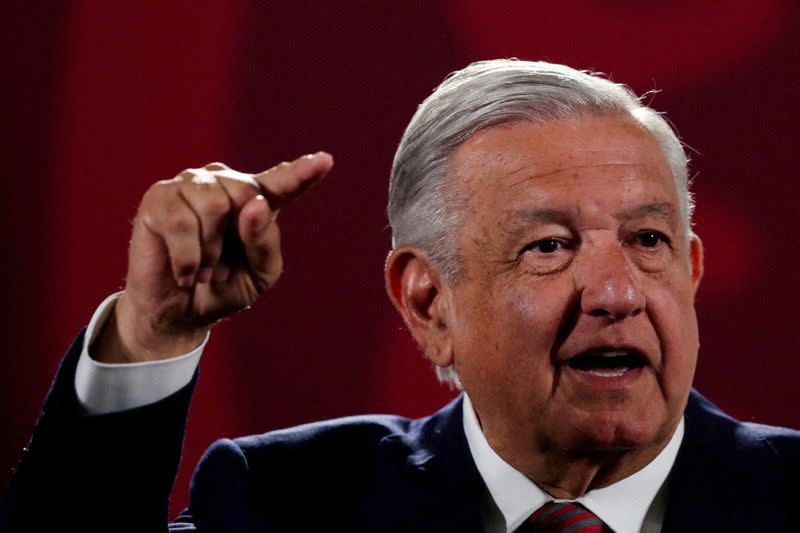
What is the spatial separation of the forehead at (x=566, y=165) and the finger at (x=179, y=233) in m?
0.51

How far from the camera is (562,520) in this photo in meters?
1.54

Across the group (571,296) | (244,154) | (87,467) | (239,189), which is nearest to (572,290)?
A: (571,296)

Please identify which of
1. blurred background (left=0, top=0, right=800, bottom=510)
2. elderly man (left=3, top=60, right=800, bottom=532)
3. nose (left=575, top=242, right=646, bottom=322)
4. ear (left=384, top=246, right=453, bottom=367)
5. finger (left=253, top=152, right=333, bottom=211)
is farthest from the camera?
blurred background (left=0, top=0, right=800, bottom=510)

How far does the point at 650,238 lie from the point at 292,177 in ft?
1.87

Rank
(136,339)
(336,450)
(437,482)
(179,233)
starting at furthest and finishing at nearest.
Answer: (336,450)
(437,482)
(136,339)
(179,233)

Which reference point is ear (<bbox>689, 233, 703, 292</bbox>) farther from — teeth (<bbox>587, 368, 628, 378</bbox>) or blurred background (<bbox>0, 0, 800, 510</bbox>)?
blurred background (<bbox>0, 0, 800, 510</bbox>)

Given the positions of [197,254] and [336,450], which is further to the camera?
[336,450]

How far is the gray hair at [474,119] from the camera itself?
5.21 ft

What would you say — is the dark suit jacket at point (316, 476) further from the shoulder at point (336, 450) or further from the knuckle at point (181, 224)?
the knuckle at point (181, 224)

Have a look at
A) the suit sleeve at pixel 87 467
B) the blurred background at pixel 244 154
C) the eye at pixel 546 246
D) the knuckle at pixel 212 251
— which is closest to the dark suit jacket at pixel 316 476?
the suit sleeve at pixel 87 467

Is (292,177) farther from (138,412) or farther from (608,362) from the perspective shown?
Result: (608,362)

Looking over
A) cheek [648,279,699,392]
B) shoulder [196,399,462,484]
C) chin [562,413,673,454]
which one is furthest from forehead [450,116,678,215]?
shoulder [196,399,462,484]

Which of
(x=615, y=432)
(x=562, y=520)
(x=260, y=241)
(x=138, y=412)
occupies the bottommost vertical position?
(x=562, y=520)

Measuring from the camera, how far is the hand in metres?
1.19
